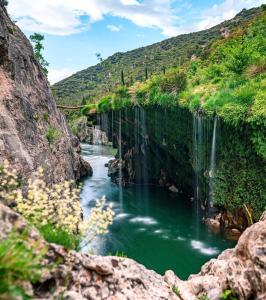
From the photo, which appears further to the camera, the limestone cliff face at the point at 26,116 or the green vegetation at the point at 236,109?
the green vegetation at the point at 236,109

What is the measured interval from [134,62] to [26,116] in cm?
13002

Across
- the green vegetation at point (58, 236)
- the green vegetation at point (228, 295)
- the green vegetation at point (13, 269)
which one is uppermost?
the green vegetation at point (13, 269)

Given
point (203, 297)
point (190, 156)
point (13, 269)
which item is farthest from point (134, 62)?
point (13, 269)

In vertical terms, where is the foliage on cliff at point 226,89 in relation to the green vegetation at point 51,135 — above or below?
above

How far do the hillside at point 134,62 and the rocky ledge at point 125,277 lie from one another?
334 ft

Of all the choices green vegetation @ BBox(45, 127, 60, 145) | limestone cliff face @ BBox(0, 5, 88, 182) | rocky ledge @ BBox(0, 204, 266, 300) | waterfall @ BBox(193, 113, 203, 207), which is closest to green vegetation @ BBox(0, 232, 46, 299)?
rocky ledge @ BBox(0, 204, 266, 300)

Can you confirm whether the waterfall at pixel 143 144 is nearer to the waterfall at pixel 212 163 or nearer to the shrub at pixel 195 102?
the shrub at pixel 195 102

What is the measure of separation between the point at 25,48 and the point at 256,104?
14.6 m

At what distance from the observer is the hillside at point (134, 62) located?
386 feet

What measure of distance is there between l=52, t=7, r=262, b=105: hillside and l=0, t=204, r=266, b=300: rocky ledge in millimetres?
101885

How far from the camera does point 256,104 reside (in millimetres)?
24625

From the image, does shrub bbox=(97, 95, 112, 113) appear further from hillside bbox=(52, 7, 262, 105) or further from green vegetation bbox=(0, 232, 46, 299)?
hillside bbox=(52, 7, 262, 105)

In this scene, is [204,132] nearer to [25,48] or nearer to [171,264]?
[171,264]

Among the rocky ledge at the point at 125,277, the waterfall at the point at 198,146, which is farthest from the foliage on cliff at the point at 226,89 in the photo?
the rocky ledge at the point at 125,277
